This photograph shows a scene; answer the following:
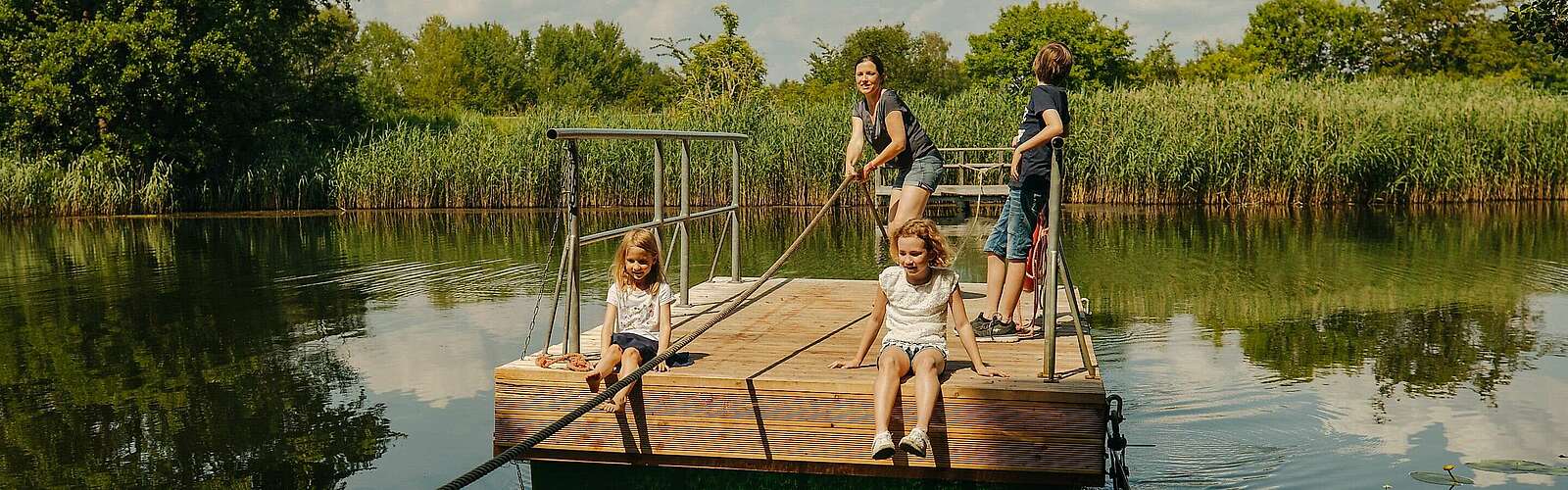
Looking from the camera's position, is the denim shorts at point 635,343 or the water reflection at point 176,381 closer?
the denim shorts at point 635,343

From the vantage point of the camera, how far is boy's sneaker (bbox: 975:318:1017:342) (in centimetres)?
677

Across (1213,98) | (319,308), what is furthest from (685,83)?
(319,308)

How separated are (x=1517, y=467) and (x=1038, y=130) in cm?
246

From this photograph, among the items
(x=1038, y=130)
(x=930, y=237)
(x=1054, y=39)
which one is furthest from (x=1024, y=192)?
(x=1054, y=39)

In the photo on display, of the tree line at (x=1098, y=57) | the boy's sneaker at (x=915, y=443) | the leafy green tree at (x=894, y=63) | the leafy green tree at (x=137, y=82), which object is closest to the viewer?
the boy's sneaker at (x=915, y=443)

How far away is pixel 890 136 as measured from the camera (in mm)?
7461

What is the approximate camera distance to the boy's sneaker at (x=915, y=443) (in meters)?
5.20

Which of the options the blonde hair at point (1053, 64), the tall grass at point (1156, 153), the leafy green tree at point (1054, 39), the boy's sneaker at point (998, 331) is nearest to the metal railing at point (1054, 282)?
the blonde hair at point (1053, 64)

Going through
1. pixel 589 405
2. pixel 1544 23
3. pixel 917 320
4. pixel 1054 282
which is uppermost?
pixel 1544 23

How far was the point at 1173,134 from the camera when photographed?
2420 centimetres

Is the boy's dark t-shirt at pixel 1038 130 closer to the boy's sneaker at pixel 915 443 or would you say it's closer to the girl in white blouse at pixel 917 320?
the girl in white blouse at pixel 917 320

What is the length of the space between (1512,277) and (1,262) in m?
16.1

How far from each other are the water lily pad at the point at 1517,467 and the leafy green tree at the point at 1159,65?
5767 cm

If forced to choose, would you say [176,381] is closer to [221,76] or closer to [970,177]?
[970,177]
